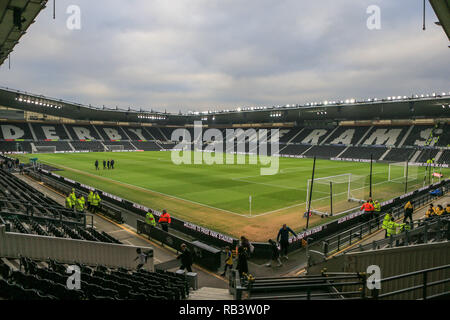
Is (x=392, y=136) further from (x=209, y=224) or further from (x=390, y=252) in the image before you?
(x=390, y=252)

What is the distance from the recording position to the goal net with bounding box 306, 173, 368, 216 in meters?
20.0

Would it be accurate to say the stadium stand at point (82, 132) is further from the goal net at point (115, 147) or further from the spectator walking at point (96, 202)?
the spectator walking at point (96, 202)

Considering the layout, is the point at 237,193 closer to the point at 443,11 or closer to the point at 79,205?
the point at 79,205

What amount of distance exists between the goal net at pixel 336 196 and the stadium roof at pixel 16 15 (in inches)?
680

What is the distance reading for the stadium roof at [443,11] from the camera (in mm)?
6614

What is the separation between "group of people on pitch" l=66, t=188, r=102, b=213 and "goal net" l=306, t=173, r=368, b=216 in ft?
45.9

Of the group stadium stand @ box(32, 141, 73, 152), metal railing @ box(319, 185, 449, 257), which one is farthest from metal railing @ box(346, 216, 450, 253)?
stadium stand @ box(32, 141, 73, 152)

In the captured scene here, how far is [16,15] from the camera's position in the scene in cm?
873

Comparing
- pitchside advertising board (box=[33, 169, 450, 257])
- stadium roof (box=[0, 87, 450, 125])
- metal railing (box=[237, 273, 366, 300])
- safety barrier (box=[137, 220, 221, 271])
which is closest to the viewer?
metal railing (box=[237, 273, 366, 300])

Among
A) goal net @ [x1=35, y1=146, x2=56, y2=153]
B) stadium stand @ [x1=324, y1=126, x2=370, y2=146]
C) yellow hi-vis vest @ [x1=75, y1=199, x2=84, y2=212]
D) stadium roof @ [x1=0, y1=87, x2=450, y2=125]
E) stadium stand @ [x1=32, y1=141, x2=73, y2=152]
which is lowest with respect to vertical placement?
yellow hi-vis vest @ [x1=75, y1=199, x2=84, y2=212]

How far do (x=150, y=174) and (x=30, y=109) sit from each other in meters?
50.6

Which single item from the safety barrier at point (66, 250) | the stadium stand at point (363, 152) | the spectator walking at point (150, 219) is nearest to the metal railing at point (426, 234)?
the safety barrier at point (66, 250)

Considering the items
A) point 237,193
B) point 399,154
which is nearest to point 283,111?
point 399,154

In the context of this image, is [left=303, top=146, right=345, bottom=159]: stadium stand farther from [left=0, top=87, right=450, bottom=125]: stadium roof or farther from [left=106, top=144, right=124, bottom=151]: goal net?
[left=106, top=144, right=124, bottom=151]: goal net
